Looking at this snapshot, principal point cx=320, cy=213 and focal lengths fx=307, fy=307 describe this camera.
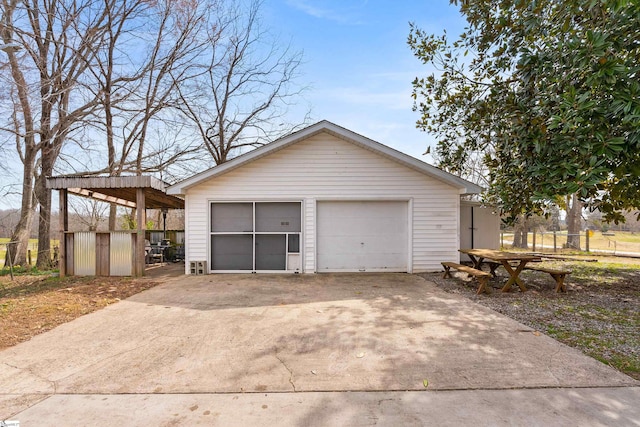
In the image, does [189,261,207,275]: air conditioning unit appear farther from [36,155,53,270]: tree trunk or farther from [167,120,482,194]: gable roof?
[36,155,53,270]: tree trunk

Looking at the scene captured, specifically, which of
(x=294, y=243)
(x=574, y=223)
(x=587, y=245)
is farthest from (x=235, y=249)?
(x=574, y=223)

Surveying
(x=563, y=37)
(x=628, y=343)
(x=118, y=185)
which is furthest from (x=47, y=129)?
(x=628, y=343)

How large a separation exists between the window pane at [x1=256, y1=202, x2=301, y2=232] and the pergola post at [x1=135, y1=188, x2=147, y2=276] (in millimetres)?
3041

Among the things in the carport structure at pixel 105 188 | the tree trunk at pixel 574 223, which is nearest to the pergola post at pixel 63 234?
the carport structure at pixel 105 188

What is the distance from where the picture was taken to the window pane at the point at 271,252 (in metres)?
8.84

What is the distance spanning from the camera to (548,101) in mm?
5473

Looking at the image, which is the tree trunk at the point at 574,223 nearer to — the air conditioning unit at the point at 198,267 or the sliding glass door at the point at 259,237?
the sliding glass door at the point at 259,237

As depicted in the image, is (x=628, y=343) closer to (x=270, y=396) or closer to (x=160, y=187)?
(x=270, y=396)

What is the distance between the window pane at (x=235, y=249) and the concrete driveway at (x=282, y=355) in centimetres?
299

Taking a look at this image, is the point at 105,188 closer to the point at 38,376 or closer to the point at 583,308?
the point at 38,376

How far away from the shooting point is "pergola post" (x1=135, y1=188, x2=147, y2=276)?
26.9 feet

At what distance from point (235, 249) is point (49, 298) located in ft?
13.4

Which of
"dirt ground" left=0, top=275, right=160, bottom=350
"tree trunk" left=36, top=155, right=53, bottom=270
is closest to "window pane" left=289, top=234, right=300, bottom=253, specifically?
"dirt ground" left=0, top=275, right=160, bottom=350

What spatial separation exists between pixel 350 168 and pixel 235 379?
677cm
